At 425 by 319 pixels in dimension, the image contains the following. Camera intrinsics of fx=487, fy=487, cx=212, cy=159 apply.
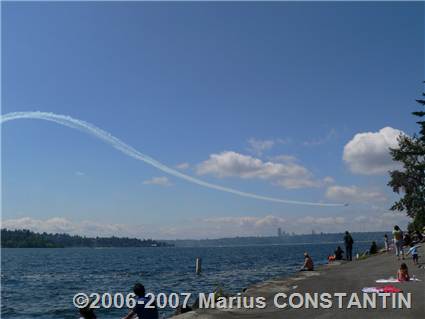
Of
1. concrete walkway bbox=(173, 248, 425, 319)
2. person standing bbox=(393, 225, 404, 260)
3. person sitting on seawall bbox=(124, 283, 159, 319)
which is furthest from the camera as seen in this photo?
person standing bbox=(393, 225, 404, 260)

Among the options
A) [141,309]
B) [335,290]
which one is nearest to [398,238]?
[335,290]

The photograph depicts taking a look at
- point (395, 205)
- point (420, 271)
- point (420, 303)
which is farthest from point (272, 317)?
point (395, 205)

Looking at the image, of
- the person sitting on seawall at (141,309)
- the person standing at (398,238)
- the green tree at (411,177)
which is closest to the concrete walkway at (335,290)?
the person standing at (398,238)

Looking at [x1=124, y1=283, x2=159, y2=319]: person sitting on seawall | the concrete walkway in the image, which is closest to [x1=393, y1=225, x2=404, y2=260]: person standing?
the concrete walkway

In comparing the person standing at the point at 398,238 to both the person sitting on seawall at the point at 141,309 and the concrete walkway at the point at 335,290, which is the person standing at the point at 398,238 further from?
the person sitting on seawall at the point at 141,309

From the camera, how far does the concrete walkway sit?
16.8 m

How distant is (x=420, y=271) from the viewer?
1046 inches

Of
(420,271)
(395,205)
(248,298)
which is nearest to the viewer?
(248,298)

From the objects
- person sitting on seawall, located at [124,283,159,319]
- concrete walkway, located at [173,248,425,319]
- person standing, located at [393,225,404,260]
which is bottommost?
concrete walkway, located at [173,248,425,319]

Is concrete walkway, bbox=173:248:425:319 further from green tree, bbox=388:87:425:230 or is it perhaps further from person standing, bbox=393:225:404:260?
green tree, bbox=388:87:425:230

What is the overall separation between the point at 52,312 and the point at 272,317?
22.7m

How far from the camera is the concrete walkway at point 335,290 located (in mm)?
16781

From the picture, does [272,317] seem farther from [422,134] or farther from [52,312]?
[422,134]

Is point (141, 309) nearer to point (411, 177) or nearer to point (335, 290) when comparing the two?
point (335, 290)
